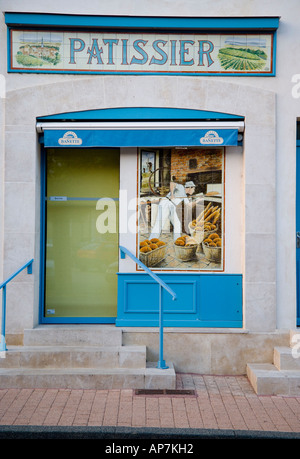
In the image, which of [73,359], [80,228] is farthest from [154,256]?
[73,359]

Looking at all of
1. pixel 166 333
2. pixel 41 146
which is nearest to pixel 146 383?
pixel 166 333

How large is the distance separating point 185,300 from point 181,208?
4.33ft

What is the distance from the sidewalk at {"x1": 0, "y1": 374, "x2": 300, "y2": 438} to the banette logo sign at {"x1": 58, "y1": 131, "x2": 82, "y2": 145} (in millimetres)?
3277

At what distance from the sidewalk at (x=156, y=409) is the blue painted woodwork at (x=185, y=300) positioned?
955 mm

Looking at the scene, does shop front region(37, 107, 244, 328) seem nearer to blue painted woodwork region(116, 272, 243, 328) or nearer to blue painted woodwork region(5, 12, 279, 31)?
blue painted woodwork region(116, 272, 243, 328)

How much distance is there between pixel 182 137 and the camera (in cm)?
694

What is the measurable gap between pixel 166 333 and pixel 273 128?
3.20 metres

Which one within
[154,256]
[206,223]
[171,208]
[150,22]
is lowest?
[154,256]

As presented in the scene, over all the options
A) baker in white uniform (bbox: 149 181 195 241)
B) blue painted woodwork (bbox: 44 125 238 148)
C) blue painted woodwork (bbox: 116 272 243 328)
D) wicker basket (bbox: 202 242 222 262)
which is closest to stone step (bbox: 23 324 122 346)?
blue painted woodwork (bbox: 116 272 243 328)

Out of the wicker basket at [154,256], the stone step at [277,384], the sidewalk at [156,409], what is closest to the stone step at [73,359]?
the sidewalk at [156,409]

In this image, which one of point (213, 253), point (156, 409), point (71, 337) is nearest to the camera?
point (156, 409)

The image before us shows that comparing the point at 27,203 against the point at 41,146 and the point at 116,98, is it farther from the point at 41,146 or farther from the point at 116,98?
the point at 116,98

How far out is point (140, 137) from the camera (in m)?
6.93

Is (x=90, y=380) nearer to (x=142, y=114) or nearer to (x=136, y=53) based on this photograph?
(x=142, y=114)
